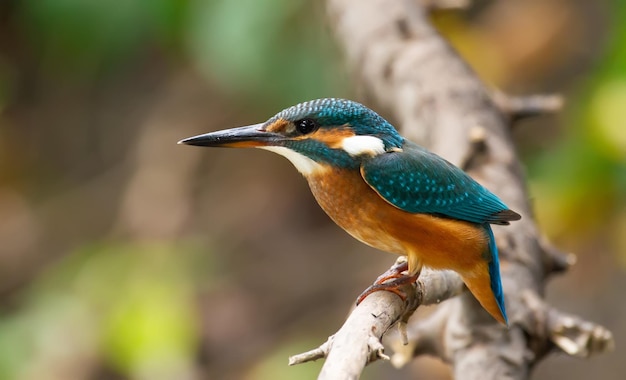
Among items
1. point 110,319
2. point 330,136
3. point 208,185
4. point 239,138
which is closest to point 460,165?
point 330,136

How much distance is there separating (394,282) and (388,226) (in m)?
0.13

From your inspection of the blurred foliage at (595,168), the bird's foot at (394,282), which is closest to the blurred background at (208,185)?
the blurred foliage at (595,168)

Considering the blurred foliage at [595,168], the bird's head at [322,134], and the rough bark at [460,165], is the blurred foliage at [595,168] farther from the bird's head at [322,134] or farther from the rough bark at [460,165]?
the bird's head at [322,134]

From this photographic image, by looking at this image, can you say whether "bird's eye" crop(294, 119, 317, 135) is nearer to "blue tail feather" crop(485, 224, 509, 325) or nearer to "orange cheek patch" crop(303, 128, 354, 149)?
"orange cheek patch" crop(303, 128, 354, 149)

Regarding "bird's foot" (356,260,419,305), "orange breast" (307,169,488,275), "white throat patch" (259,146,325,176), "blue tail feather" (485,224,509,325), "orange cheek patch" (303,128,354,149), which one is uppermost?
"orange cheek patch" (303,128,354,149)

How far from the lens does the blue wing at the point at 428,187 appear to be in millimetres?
1756

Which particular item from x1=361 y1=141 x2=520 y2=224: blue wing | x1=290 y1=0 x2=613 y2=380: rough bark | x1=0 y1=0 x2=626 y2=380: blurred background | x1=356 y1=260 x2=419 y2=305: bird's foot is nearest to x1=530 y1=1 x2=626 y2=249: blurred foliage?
x1=0 y1=0 x2=626 y2=380: blurred background

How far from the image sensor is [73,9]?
12.3 ft

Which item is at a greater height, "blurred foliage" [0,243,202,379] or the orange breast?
the orange breast

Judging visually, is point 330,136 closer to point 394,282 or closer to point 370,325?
point 394,282

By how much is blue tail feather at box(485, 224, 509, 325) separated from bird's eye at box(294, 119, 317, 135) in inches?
16.1

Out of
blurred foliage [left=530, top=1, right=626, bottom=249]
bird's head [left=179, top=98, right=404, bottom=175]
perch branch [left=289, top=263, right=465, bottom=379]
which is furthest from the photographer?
blurred foliage [left=530, top=1, right=626, bottom=249]

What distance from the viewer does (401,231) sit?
1780 mm

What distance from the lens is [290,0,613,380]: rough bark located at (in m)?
1.85
